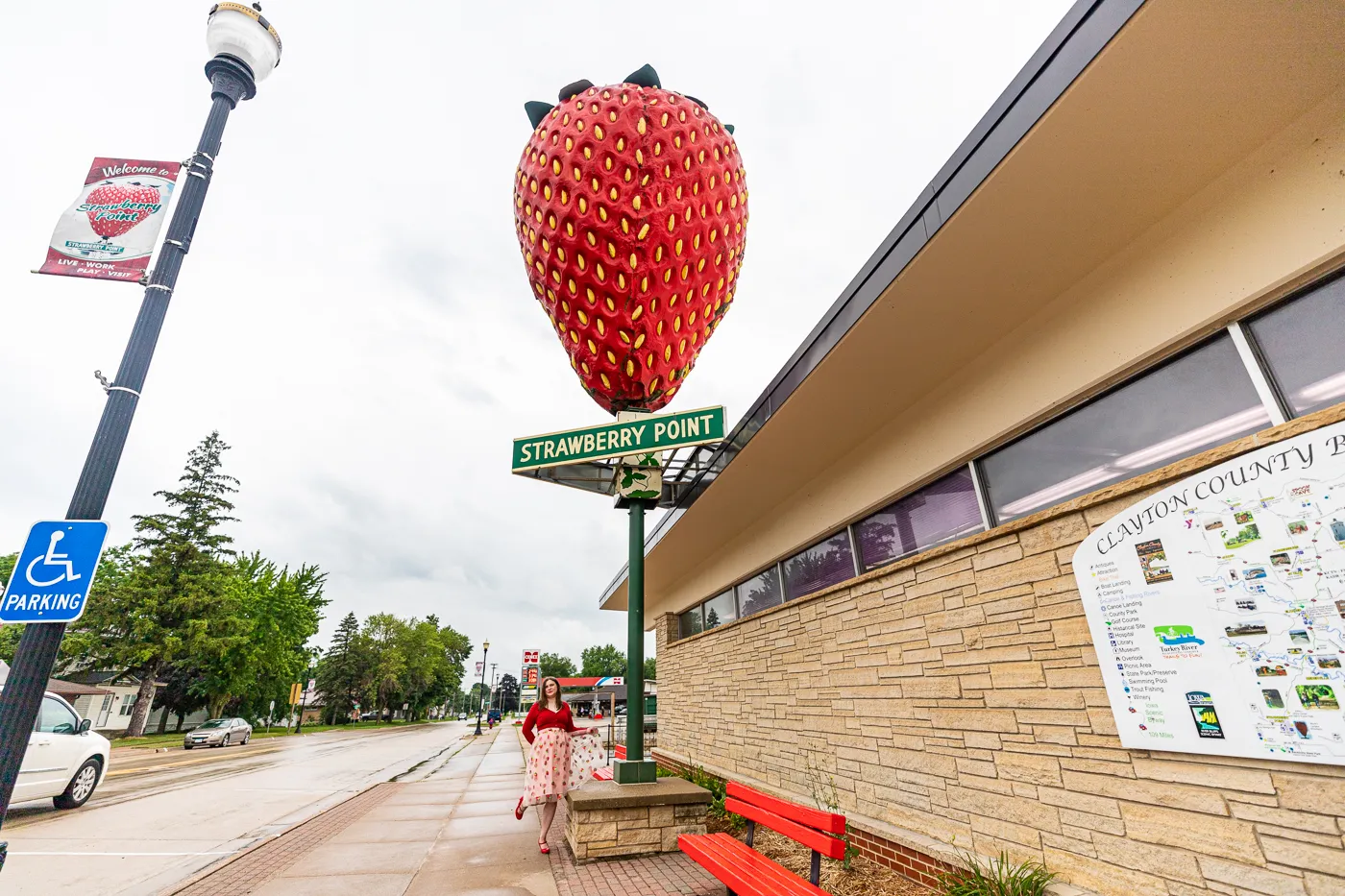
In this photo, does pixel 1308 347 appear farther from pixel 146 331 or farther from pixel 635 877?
pixel 146 331

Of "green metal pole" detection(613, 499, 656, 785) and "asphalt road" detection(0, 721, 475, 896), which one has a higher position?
"green metal pole" detection(613, 499, 656, 785)

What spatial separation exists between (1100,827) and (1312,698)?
1.24 meters

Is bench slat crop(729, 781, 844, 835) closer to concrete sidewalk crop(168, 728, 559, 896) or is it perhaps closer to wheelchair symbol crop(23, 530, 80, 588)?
concrete sidewalk crop(168, 728, 559, 896)

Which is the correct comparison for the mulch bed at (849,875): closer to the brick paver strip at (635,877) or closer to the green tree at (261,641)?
the brick paver strip at (635,877)

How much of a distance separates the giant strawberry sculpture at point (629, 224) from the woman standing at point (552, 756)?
313cm

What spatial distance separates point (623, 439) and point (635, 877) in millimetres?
3260

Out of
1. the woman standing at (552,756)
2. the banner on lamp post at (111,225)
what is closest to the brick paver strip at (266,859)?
the woman standing at (552,756)

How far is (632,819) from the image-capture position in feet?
16.0

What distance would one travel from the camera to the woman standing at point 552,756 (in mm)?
5445

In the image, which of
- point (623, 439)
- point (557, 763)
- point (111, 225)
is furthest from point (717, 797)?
point (111, 225)

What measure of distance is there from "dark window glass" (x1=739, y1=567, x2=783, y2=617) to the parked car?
2574 cm

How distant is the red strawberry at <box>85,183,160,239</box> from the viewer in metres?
3.68

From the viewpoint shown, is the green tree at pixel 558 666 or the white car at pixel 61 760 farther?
the green tree at pixel 558 666

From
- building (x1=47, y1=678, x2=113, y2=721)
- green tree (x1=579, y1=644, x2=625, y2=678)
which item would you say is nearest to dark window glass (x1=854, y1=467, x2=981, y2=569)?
building (x1=47, y1=678, x2=113, y2=721)
